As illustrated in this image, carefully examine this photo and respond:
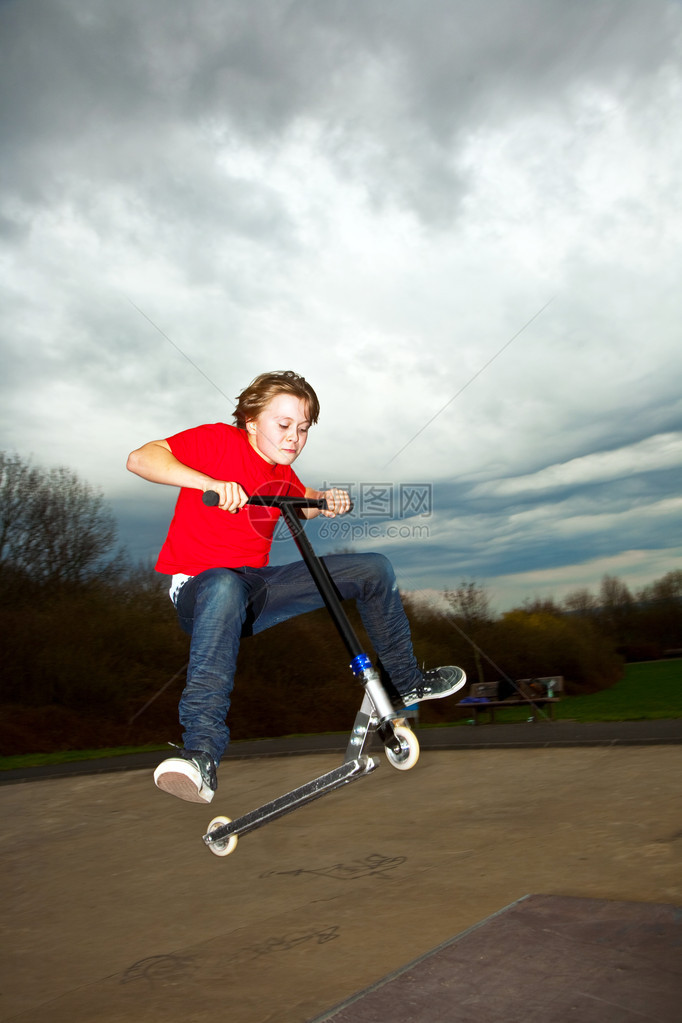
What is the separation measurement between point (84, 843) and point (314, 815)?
5.63ft

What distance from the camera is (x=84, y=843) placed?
5.64m

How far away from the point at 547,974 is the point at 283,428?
2137 mm

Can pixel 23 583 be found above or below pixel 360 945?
above

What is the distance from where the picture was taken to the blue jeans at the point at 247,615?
2982 mm

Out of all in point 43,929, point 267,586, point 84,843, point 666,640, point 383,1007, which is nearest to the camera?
point 383,1007

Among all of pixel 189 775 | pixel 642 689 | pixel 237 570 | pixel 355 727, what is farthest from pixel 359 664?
pixel 642 689

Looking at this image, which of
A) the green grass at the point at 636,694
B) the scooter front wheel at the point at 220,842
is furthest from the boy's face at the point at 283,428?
the green grass at the point at 636,694

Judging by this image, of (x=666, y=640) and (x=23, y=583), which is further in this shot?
(x=666, y=640)

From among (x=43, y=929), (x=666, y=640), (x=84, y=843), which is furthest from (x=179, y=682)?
(x=666, y=640)

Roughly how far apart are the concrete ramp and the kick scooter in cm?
67

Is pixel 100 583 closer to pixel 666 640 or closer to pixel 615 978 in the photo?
pixel 615 978

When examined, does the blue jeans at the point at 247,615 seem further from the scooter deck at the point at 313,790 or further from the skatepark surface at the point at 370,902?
the skatepark surface at the point at 370,902

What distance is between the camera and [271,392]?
3.19 m

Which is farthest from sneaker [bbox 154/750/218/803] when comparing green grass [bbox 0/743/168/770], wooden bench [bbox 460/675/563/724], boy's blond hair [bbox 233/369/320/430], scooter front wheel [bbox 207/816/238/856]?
wooden bench [bbox 460/675/563/724]
